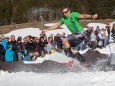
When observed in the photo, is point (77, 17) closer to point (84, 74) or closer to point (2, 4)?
point (84, 74)

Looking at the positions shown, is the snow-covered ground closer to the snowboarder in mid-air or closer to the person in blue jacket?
the snowboarder in mid-air

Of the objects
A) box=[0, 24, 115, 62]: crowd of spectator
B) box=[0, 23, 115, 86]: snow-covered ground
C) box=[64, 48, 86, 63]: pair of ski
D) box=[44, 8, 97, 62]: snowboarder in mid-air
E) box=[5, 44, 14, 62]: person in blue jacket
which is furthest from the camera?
box=[0, 24, 115, 62]: crowd of spectator

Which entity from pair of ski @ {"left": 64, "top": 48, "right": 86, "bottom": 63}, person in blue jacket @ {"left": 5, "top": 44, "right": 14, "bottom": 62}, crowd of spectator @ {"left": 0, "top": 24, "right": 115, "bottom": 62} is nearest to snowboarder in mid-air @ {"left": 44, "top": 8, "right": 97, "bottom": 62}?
pair of ski @ {"left": 64, "top": 48, "right": 86, "bottom": 63}

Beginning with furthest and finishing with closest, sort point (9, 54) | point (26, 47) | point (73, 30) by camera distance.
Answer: point (26, 47)
point (9, 54)
point (73, 30)

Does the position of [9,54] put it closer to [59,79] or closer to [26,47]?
[26,47]

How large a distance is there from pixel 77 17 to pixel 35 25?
3086 cm

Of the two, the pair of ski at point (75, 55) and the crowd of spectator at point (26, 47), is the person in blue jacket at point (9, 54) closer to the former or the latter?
the crowd of spectator at point (26, 47)

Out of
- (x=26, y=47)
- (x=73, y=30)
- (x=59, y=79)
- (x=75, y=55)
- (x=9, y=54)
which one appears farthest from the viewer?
(x=26, y=47)

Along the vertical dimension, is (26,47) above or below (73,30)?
below

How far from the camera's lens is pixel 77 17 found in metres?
10.2

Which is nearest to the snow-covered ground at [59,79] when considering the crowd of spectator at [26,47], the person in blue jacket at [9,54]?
the person in blue jacket at [9,54]

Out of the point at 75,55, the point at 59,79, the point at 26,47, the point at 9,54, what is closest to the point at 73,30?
the point at 75,55

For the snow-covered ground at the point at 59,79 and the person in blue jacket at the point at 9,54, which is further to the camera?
the person in blue jacket at the point at 9,54

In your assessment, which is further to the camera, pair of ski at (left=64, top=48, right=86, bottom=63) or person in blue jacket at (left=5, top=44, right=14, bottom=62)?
person in blue jacket at (left=5, top=44, right=14, bottom=62)
